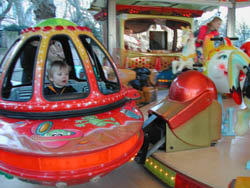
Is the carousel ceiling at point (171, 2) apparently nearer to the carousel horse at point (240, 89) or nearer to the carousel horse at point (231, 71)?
the carousel horse at point (231, 71)

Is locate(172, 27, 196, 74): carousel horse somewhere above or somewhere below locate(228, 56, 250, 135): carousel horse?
above

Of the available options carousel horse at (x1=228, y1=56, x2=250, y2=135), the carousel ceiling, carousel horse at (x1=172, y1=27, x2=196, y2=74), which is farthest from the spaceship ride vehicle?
the carousel ceiling

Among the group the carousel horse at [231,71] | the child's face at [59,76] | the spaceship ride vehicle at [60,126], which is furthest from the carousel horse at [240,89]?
the child's face at [59,76]

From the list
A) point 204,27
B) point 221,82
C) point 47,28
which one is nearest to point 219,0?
point 204,27

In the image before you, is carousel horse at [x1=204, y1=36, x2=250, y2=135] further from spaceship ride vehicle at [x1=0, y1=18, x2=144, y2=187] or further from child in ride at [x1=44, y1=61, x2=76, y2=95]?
child in ride at [x1=44, y1=61, x2=76, y2=95]

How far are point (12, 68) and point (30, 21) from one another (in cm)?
339

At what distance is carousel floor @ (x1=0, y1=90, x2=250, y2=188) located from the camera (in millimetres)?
1691

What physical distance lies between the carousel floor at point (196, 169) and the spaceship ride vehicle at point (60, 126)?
61 centimetres

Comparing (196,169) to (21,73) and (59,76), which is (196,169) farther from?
(21,73)

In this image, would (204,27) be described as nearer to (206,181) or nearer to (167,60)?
(206,181)

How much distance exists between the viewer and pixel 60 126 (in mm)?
1214

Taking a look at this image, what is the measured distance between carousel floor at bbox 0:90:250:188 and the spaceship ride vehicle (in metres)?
0.61

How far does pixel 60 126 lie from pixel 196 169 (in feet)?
3.73

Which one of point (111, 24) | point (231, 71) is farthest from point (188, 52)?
point (111, 24)
